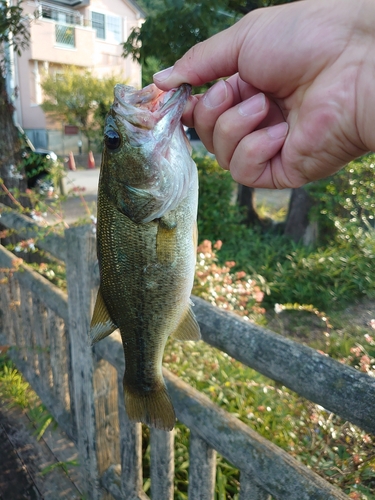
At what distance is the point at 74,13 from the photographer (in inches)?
894

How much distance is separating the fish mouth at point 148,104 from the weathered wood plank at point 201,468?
1.21 metres

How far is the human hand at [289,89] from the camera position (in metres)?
1.13

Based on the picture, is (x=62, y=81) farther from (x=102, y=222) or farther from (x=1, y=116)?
(x=102, y=222)

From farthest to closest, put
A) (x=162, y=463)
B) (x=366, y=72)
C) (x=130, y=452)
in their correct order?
1. (x=130, y=452)
2. (x=162, y=463)
3. (x=366, y=72)

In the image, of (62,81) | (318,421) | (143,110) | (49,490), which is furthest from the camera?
(62,81)

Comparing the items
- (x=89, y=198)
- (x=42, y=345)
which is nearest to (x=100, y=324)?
(x=42, y=345)

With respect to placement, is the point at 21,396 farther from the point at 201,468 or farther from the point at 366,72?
the point at 366,72

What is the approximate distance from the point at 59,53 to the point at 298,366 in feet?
77.4

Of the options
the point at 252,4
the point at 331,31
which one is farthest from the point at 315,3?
the point at 252,4

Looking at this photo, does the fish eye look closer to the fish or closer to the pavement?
the fish

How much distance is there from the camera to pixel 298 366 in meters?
1.41

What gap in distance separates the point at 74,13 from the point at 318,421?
2508 centimetres

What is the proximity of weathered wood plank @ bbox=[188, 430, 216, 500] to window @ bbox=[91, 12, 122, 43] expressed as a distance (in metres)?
25.9

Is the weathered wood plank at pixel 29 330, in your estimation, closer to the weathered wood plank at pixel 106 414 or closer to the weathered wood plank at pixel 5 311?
the weathered wood plank at pixel 5 311
